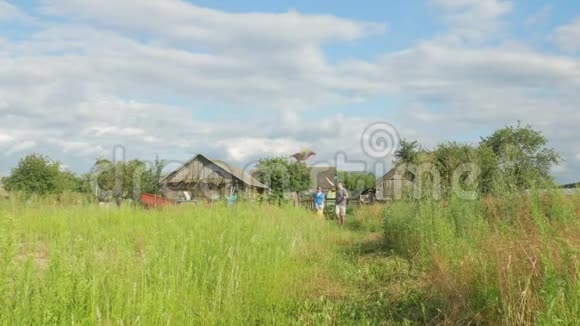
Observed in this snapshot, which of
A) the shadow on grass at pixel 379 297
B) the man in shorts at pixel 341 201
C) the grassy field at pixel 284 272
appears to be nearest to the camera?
the grassy field at pixel 284 272

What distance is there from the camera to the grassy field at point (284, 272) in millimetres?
3420

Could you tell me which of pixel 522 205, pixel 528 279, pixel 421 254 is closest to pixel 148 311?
pixel 528 279

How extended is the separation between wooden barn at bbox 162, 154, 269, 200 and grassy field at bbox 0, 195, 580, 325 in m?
34.9

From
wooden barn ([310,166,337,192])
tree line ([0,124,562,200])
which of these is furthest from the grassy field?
wooden barn ([310,166,337,192])

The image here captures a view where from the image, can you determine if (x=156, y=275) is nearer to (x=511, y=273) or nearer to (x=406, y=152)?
(x=511, y=273)

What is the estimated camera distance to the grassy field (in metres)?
3.42

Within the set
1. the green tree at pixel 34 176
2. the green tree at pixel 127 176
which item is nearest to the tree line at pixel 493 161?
the green tree at pixel 127 176

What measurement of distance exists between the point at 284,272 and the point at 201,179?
39.8 metres

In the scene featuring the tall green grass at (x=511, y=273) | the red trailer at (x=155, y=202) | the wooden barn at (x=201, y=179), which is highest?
the wooden barn at (x=201, y=179)

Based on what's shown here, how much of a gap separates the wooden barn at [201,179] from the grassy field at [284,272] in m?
34.9

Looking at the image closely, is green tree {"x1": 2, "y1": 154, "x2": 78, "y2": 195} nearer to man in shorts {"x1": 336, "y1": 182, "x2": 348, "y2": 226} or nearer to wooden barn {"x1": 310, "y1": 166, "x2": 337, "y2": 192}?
man in shorts {"x1": 336, "y1": 182, "x2": 348, "y2": 226}

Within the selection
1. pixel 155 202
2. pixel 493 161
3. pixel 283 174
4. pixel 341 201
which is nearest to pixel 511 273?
pixel 155 202

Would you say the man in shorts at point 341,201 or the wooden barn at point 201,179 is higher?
the wooden barn at point 201,179

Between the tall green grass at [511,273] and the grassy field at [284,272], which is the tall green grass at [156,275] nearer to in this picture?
the grassy field at [284,272]
